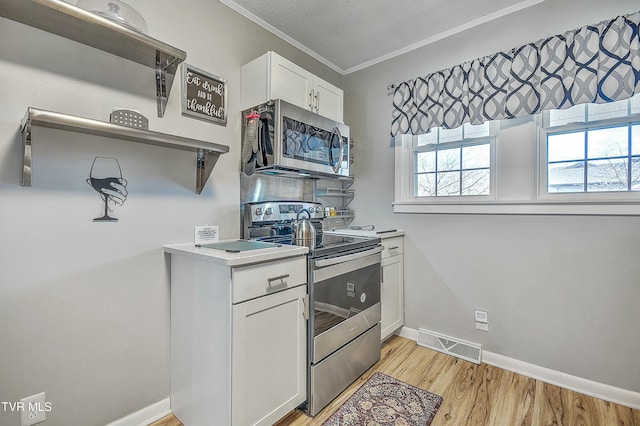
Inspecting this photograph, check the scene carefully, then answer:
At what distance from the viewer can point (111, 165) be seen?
4.81ft

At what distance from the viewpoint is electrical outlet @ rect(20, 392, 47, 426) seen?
48.2 inches

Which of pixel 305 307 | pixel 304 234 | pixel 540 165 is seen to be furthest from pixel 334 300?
pixel 540 165

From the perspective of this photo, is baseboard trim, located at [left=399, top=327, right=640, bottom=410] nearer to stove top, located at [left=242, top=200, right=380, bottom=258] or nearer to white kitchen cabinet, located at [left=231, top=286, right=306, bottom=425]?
stove top, located at [left=242, top=200, right=380, bottom=258]

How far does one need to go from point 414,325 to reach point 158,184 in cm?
226

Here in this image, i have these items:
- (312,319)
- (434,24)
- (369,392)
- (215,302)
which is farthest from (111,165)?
(434,24)

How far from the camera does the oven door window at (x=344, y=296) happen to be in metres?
→ 1.67

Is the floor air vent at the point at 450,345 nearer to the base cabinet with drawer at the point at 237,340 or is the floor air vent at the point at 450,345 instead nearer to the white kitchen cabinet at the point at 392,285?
the white kitchen cabinet at the point at 392,285

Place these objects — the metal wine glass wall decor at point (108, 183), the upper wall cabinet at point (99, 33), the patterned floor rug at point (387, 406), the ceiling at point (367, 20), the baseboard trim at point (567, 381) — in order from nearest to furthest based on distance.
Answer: the upper wall cabinet at point (99, 33) → the metal wine glass wall decor at point (108, 183) → the patterned floor rug at point (387, 406) → the baseboard trim at point (567, 381) → the ceiling at point (367, 20)

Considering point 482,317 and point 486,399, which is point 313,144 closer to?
point 482,317

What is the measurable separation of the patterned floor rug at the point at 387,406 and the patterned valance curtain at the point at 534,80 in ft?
6.17

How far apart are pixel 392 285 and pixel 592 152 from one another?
1.62 metres

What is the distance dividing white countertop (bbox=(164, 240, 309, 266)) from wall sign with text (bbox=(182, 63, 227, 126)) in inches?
32.2

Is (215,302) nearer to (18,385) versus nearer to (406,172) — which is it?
(18,385)

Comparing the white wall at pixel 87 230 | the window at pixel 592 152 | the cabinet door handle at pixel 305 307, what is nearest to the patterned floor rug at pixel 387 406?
the cabinet door handle at pixel 305 307
